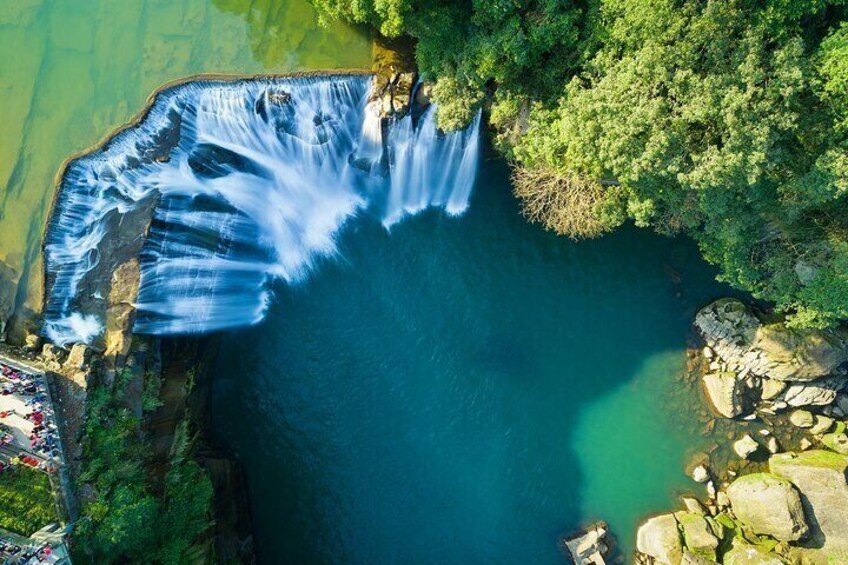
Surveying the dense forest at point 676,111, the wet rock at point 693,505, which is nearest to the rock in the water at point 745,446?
the wet rock at point 693,505

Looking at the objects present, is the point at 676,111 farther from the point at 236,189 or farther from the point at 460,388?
the point at 236,189

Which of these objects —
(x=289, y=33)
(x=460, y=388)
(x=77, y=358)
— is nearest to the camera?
(x=77, y=358)

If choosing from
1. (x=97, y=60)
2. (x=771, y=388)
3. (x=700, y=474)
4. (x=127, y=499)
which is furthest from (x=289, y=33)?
(x=700, y=474)

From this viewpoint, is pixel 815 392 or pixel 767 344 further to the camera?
pixel 815 392

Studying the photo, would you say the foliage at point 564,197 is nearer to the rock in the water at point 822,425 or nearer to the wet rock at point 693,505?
the wet rock at point 693,505

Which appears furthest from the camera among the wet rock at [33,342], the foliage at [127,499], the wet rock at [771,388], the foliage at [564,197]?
the wet rock at [771,388]

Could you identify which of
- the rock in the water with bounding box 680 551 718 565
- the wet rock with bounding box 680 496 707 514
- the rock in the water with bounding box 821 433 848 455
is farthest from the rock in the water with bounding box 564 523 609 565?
the rock in the water with bounding box 821 433 848 455
